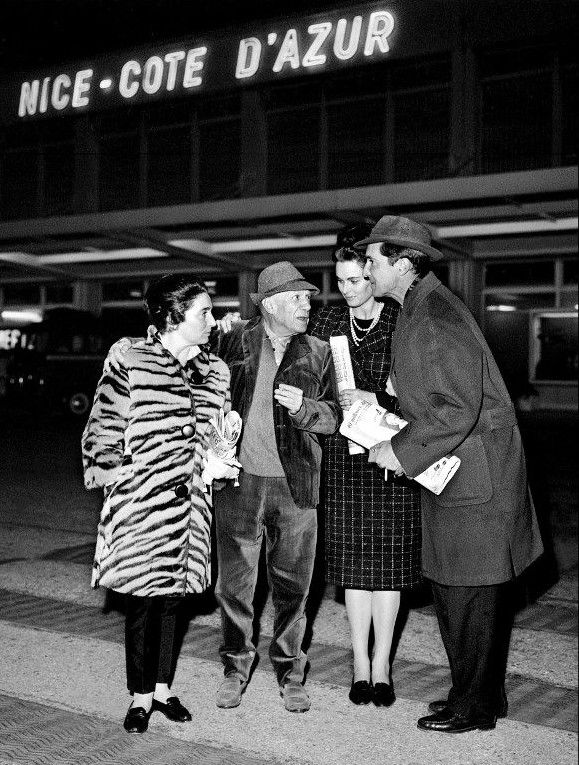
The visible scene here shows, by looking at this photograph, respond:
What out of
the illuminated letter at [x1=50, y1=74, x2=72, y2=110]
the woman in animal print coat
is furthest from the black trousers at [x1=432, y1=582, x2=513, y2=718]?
the illuminated letter at [x1=50, y1=74, x2=72, y2=110]

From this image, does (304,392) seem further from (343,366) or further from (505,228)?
(505,228)

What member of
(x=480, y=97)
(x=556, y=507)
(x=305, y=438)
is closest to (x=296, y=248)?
(x=480, y=97)

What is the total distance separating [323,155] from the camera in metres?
26.0

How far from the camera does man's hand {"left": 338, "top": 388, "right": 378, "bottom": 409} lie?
3.93 metres

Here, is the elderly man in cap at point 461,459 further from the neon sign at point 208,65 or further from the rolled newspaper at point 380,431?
the neon sign at point 208,65

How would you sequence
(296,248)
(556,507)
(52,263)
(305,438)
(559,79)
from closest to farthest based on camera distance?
(305,438) < (556,507) < (559,79) < (296,248) < (52,263)

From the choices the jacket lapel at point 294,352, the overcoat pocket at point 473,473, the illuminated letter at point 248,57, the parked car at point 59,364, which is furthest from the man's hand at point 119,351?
the illuminated letter at point 248,57

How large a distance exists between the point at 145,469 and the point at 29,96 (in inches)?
1088

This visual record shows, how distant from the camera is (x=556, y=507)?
9.69 meters

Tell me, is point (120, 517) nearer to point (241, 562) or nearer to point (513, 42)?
point (241, 562)

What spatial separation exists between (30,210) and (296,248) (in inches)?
421

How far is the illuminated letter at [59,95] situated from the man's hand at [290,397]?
87.4 feet

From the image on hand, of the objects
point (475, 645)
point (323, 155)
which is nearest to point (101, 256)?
point (323, 155)

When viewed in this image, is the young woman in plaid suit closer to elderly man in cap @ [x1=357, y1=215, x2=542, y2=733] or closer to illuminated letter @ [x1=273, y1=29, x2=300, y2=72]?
elderly man in cap @ [x1=357, y1=215, x2=542, y2=733]
